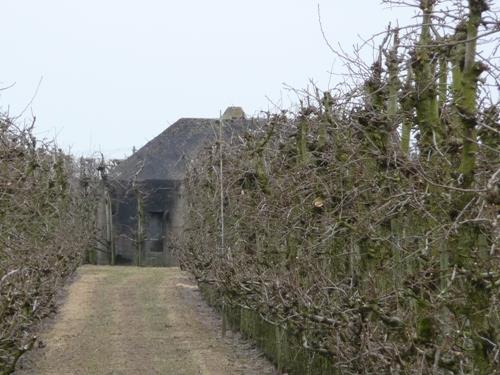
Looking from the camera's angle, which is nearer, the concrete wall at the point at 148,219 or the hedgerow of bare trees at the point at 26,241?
the hedgerow of bare trees at the point at 26,241

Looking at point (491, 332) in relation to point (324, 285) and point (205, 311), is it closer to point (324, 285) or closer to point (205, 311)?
point (324, 285)

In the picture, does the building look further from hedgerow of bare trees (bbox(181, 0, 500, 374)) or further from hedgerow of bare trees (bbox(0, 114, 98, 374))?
hedgerow of bare trees (bbox(181, 0, 500, 374))

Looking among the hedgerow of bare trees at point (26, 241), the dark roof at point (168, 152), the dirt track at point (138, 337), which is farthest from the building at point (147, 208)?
the dirt track at point (138, 337)

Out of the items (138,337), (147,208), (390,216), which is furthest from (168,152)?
(390,216)

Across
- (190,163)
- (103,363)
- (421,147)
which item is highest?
(190,163)

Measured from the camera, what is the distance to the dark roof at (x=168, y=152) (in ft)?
131

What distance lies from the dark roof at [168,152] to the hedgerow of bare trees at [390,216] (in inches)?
882

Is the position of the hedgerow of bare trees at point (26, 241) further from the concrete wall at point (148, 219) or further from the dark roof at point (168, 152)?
the dark roof at point (168, 152)

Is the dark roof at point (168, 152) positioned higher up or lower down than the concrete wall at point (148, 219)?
higher up

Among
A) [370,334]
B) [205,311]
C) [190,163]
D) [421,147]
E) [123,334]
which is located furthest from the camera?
[190,163]

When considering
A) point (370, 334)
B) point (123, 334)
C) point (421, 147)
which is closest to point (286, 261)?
point (421, 147)

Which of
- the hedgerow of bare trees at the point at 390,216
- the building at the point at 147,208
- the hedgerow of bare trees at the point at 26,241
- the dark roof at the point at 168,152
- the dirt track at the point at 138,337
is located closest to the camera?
the hedgerow of bare trees at the point at 390,216

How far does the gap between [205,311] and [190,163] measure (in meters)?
9.16

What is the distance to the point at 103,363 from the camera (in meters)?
16.1
